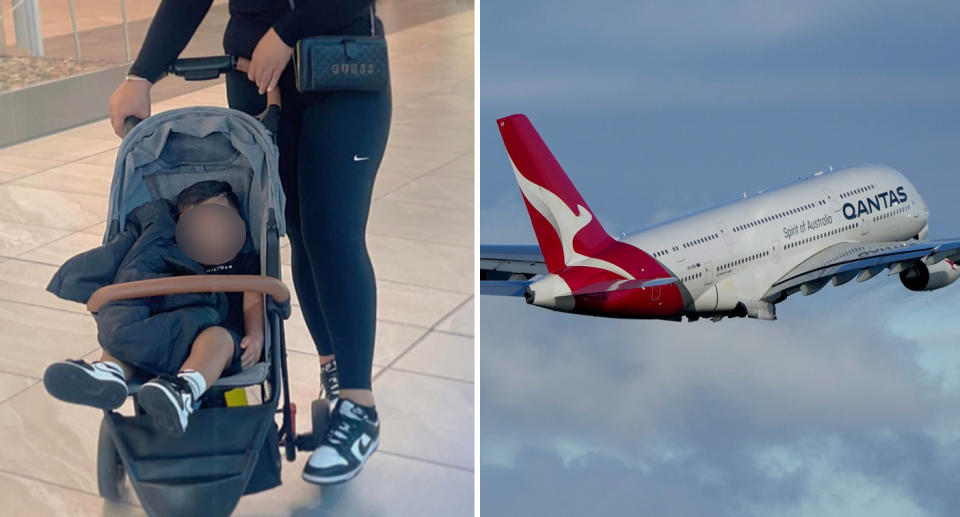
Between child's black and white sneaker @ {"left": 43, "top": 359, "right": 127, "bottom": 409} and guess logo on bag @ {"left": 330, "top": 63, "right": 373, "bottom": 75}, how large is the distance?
86cm

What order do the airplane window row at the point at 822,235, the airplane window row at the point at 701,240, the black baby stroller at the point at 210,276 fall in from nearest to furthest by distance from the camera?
Result: the black baby stroller at the point at 210,276, the airplane window row at the point at 701,240, the airplane window row at the point at 822,235

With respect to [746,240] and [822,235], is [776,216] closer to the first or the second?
[746,240]

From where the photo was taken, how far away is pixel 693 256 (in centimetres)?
893

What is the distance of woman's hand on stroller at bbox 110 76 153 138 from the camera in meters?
2.79

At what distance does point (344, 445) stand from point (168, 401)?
713 millimetres

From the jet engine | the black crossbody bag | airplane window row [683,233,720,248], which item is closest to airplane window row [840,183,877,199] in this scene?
the jet engine

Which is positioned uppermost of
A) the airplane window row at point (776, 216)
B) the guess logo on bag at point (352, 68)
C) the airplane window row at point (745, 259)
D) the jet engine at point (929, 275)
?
→ the guess logo on bag at point (352, 68)

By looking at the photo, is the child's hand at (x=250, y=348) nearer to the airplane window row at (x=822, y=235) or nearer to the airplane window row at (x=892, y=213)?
the airplane window row at (x=822, y=235)

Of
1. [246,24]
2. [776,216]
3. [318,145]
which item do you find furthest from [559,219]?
[246,24]

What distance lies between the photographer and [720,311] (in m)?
9.09

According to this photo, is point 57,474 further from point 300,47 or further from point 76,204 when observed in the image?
point 300,47

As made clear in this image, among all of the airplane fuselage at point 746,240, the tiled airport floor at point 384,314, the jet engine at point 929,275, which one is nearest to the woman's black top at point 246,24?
the tiled airport floor at point 384,314

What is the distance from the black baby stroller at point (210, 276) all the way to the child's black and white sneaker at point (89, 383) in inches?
2.7

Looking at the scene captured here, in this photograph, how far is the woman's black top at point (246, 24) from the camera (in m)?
2.71
